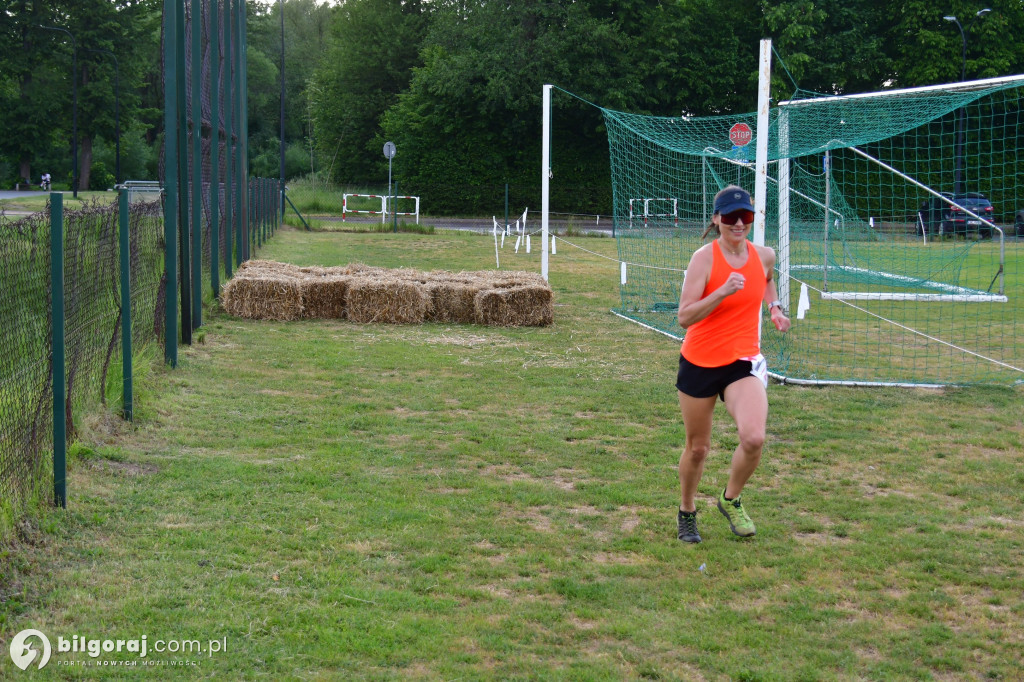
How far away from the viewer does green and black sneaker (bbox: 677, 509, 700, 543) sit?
5461 mm

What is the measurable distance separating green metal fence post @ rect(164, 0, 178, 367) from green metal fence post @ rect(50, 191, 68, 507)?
3.92 metres

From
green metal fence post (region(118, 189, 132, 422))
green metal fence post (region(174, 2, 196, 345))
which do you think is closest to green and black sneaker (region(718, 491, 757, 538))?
green metal fence post (region(118, 189, 132, 422))

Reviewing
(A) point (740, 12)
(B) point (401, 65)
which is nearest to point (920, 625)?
(A) point (740, 12)

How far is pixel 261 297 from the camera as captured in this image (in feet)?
42.9

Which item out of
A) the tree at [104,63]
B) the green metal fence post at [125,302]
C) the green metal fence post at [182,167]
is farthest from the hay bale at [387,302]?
the tree at [104,63]

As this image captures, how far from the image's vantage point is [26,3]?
59.4 meters

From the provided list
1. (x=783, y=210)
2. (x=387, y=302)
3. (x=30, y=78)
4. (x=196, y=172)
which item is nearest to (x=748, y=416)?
(x=196, y=172)

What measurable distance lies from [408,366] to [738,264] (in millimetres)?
5516

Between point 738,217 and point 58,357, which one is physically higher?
point 738,217

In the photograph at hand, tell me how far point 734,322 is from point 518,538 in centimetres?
159

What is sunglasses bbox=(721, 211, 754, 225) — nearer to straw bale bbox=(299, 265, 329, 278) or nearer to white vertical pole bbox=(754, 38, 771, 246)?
white vertical pole bbox=(754, 38, 771, 246)

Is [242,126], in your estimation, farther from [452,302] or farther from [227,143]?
[452,302]

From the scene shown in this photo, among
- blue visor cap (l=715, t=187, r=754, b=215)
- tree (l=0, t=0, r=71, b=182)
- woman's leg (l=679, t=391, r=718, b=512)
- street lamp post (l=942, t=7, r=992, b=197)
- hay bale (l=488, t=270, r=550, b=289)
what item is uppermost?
tree (l=0, t=0, r=71, b=182)

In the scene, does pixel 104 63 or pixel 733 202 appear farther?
pixel 104 63
